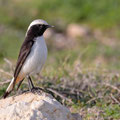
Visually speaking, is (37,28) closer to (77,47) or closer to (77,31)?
(77,47)

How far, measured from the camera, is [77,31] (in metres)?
14.7

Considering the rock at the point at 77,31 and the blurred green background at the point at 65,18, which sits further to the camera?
the rock at the point at 77,31

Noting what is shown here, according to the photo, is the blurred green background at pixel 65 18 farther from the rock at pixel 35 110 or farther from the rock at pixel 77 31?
the rock at pixel 35 110

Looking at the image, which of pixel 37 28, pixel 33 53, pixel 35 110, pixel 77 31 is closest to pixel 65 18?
pixel 77 31

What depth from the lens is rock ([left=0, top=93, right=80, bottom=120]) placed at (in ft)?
14.1

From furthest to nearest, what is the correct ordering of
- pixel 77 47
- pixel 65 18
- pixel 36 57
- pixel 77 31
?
pixel 65 18, pixel 77 31, pixel 77 47, pixel 36 57

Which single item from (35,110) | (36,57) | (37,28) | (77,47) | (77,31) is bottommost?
(77,47)

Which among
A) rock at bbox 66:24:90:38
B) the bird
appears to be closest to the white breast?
the bird

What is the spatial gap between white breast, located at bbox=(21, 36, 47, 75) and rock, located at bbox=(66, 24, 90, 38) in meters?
9.23

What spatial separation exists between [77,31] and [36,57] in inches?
382

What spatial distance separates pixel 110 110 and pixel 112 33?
9.43m

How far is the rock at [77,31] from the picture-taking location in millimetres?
14607

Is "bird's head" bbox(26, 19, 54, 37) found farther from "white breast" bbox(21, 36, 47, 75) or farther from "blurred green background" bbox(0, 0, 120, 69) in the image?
"blurred green background" bbox(0, 0, 120, 69)

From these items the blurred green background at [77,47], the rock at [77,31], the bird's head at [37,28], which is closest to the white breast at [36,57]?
the bird's head at [37,28]
